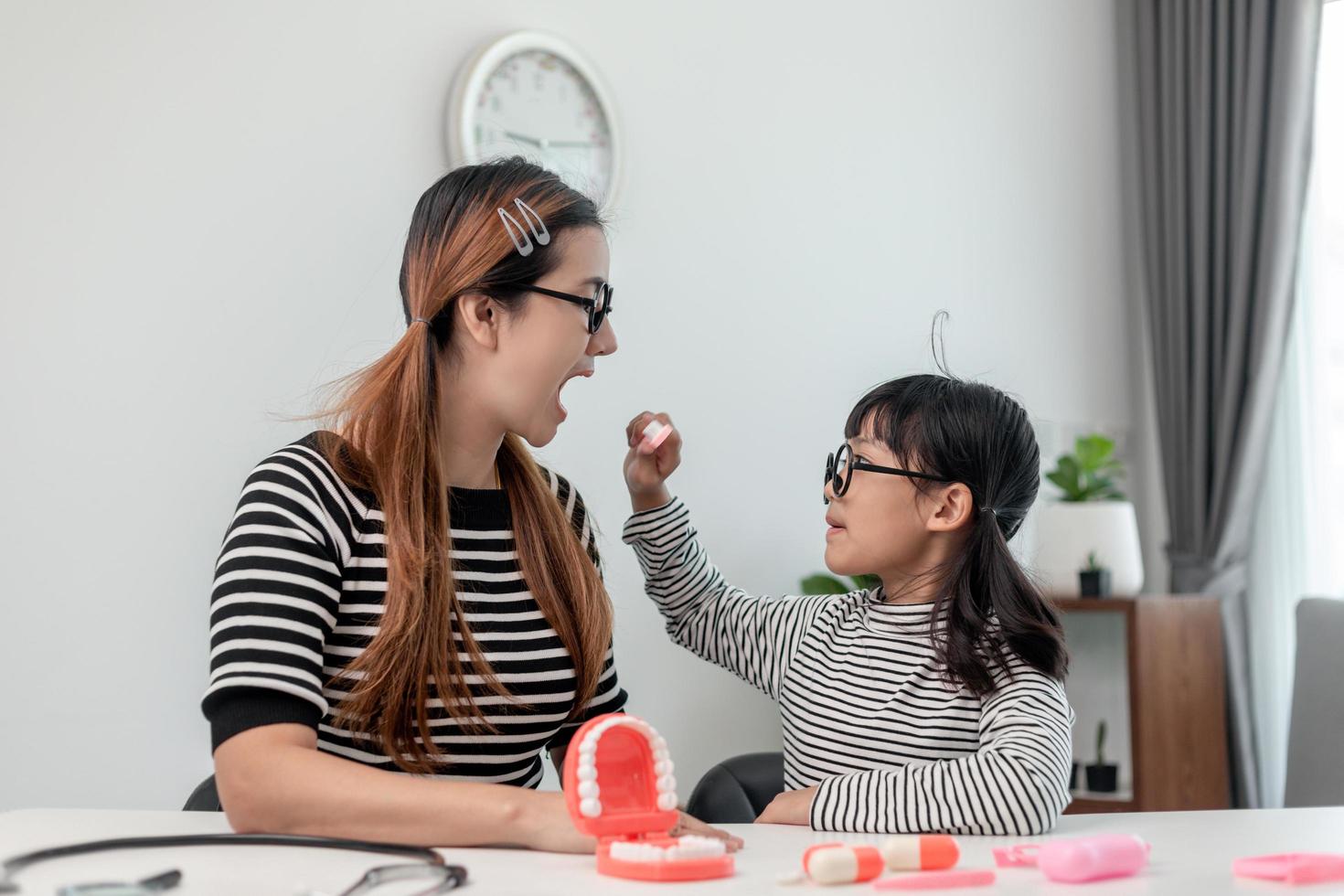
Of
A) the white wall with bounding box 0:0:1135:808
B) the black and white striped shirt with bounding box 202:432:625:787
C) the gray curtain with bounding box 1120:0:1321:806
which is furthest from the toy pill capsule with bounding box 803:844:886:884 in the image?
the gray curtain with bounding box 1120:0:1321:806

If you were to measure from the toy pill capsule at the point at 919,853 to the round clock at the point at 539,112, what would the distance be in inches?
66.4

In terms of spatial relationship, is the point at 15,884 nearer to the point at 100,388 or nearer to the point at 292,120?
the point at 100,388

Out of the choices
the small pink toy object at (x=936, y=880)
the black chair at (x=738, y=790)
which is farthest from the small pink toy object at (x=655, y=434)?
the small pink toy object at (x=936, y=880)

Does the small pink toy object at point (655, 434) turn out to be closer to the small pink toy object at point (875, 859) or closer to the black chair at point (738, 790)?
the black chair at point (738, 790)

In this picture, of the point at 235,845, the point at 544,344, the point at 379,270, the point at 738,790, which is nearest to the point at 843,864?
the point at 235,845

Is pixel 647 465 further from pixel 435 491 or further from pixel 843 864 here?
pixel 843 864

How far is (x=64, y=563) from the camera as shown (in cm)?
204

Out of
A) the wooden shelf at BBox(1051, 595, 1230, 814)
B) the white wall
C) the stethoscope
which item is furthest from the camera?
the wooden shelf at BBox(1051, 595, 1230, 814)

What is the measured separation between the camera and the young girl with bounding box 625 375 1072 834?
146 cm

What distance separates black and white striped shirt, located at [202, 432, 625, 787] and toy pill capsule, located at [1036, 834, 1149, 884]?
678 mm

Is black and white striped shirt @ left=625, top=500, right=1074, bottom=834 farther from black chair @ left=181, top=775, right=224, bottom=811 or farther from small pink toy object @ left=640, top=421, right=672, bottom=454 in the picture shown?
black chair @ left=181, top=775, right=224, bottom=811

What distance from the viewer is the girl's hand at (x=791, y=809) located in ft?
4.31

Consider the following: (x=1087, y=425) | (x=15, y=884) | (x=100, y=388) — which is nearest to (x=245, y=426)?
(x=100, y=388)

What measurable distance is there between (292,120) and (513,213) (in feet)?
3.28
